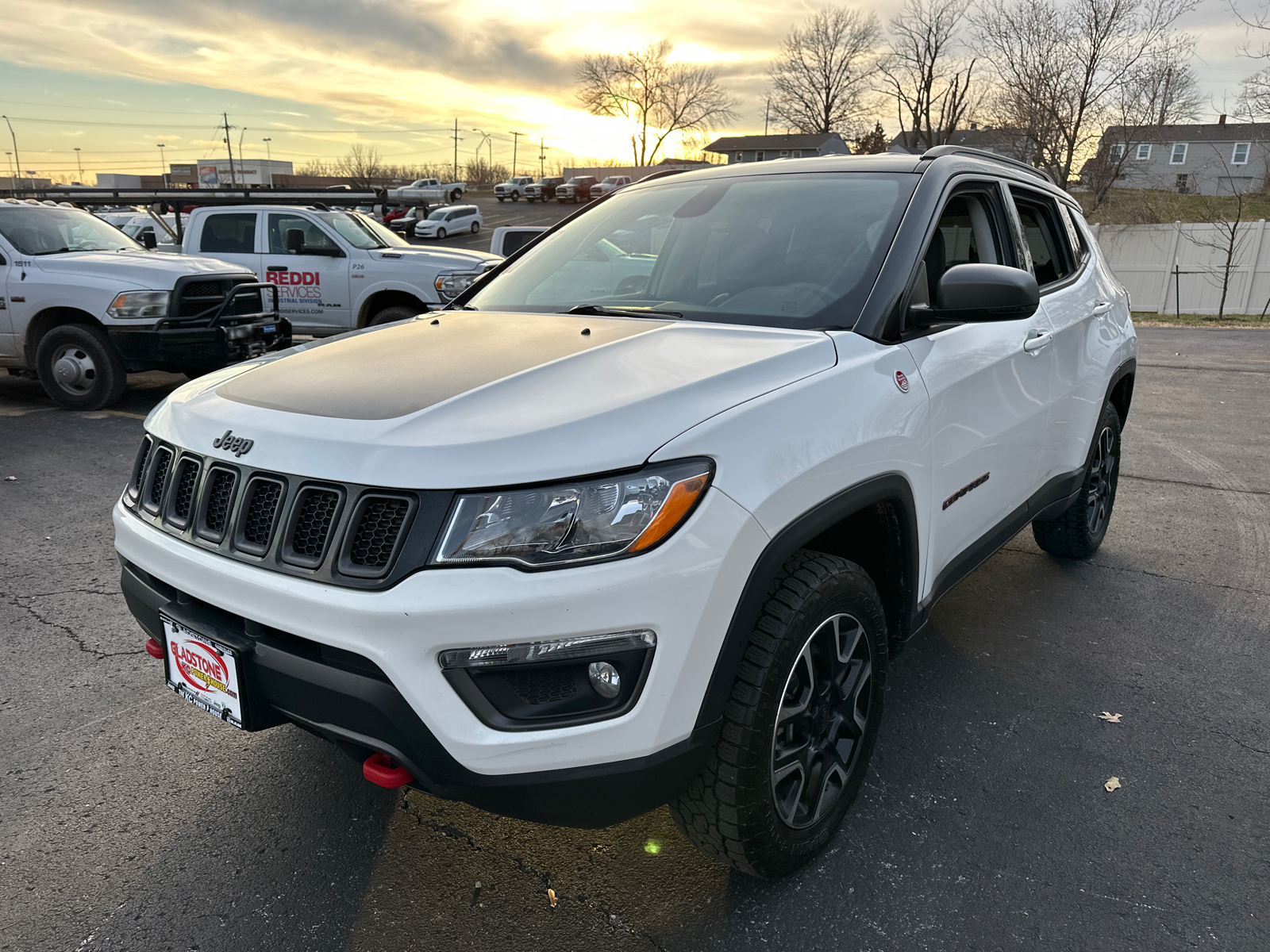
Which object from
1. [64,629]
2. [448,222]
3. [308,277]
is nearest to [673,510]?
[64,629]

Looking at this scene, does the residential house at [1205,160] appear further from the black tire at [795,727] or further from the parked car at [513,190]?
the black tire at [795,727]

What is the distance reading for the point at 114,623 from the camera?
3.78 meters

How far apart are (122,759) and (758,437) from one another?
2290 mm

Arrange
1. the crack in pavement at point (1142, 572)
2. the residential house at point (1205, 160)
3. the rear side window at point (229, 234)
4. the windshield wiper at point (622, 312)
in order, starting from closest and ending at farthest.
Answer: the windshield wiper at point (622, 312), the crack in pavement at point (1142, 572), the rear side window at point (229, 234), the residential house at point (1205, 160)

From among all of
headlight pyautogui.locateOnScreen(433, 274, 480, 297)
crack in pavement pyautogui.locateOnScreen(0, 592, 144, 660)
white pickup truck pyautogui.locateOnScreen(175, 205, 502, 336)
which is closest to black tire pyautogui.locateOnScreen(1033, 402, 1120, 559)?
crack in pavement pyautogui.locateOnScreen(0, 592, 144, 660)

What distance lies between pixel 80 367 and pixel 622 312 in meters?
7.06

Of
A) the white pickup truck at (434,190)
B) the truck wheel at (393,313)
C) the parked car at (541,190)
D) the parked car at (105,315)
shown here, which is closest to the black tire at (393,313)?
the truck wheel at (393,313)

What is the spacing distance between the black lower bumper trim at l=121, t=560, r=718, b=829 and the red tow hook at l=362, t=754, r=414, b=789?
0.09 feet

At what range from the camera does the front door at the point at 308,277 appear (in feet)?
32.7

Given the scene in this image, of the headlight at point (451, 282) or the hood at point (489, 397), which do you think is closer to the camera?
the hood at point (489, 397)

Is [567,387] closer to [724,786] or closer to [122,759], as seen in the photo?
[724,786]

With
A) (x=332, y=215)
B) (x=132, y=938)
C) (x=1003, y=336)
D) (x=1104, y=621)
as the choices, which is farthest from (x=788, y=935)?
(x=332, y=215)

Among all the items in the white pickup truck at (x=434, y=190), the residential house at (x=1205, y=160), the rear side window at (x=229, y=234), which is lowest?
the rear side window at (x=229, y=234)

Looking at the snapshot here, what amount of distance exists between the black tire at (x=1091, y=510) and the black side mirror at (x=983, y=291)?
2.03 meters
